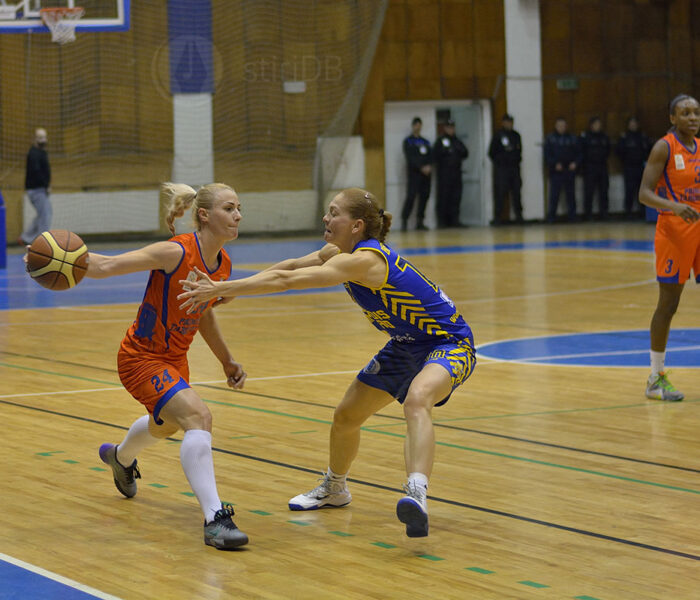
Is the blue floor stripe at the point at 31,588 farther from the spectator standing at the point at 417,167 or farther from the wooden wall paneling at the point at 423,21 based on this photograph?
the wooden wall paneling at the point at 423,21

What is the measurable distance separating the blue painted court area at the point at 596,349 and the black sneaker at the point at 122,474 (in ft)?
15.7

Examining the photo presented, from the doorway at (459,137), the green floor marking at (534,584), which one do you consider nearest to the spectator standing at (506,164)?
the doorway at (459,137)

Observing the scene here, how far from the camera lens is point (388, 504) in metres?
5.47

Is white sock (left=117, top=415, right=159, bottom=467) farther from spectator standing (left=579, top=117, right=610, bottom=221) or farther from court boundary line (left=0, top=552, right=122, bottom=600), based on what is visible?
spectator standing (left=579, top=117, right=610, bottom=221)

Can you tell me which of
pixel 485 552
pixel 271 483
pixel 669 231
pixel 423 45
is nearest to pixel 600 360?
pixel 669 231

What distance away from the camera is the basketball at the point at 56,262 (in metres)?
4.83

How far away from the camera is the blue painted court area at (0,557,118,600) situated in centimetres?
408

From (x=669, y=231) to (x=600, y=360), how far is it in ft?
6.12

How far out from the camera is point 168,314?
5.19m

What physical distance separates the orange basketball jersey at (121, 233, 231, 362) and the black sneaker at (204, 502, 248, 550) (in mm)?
795

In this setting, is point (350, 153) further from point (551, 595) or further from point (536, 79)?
point (551, 595)

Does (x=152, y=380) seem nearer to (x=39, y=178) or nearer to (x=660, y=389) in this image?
(x=660, y=389)

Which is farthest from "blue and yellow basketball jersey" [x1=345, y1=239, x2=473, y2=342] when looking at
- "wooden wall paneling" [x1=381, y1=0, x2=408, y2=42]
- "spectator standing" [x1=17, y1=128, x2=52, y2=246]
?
"wooden wall paneling" [x1=381, y1=0, x2=408, y2=42]

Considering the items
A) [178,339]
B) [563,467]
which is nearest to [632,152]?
[563,467]
